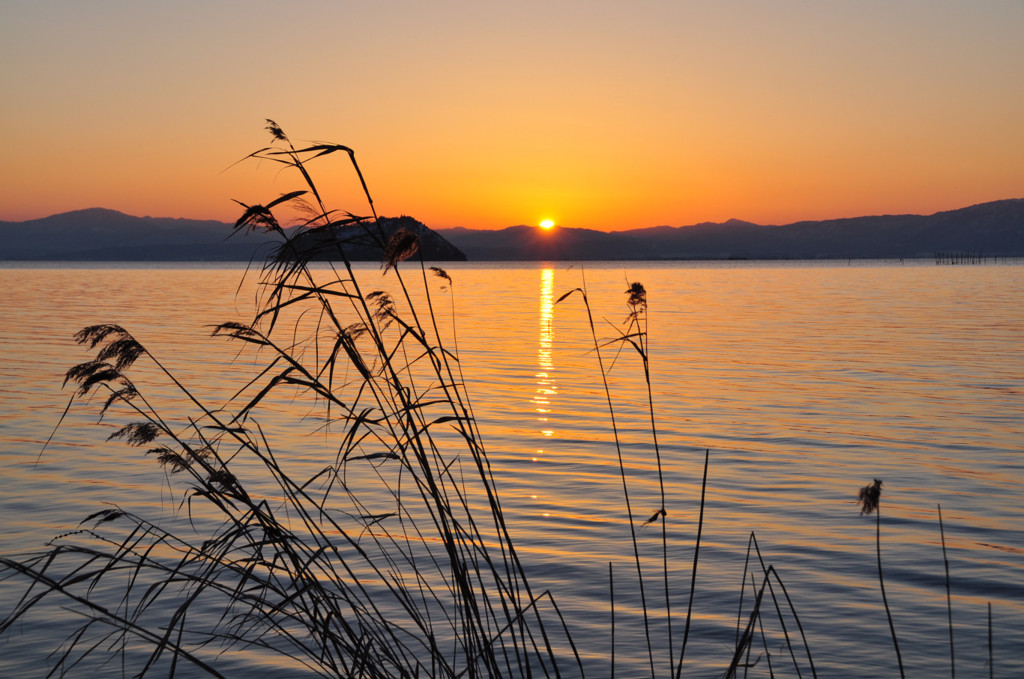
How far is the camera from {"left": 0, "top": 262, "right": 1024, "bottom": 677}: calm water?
16.3ft

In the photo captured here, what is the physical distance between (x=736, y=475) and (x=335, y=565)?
156 inches

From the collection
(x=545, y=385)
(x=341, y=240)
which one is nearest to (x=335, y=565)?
(x=341, y=240)

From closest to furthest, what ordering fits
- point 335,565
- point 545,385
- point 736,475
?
1. point 335,565
2. point 736,475
3. point 545,385

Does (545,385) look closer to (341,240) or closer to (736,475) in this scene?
(736,475)

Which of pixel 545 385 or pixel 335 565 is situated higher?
pixel 335 565

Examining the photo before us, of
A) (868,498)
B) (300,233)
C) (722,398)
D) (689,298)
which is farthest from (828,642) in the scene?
Result: (689,298)

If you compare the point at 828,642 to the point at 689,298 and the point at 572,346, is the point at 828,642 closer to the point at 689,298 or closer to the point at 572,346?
the point at 572,346

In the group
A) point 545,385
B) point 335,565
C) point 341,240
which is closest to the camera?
point 341,240

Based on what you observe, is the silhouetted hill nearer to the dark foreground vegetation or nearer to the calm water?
the dark foreground vegetation

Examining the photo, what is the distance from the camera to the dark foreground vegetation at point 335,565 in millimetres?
2689

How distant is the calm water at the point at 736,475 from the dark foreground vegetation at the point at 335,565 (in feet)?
0.64

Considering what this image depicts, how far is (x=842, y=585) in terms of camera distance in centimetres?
548

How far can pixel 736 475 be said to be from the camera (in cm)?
826

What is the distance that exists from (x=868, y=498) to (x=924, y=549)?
424 centimetres
